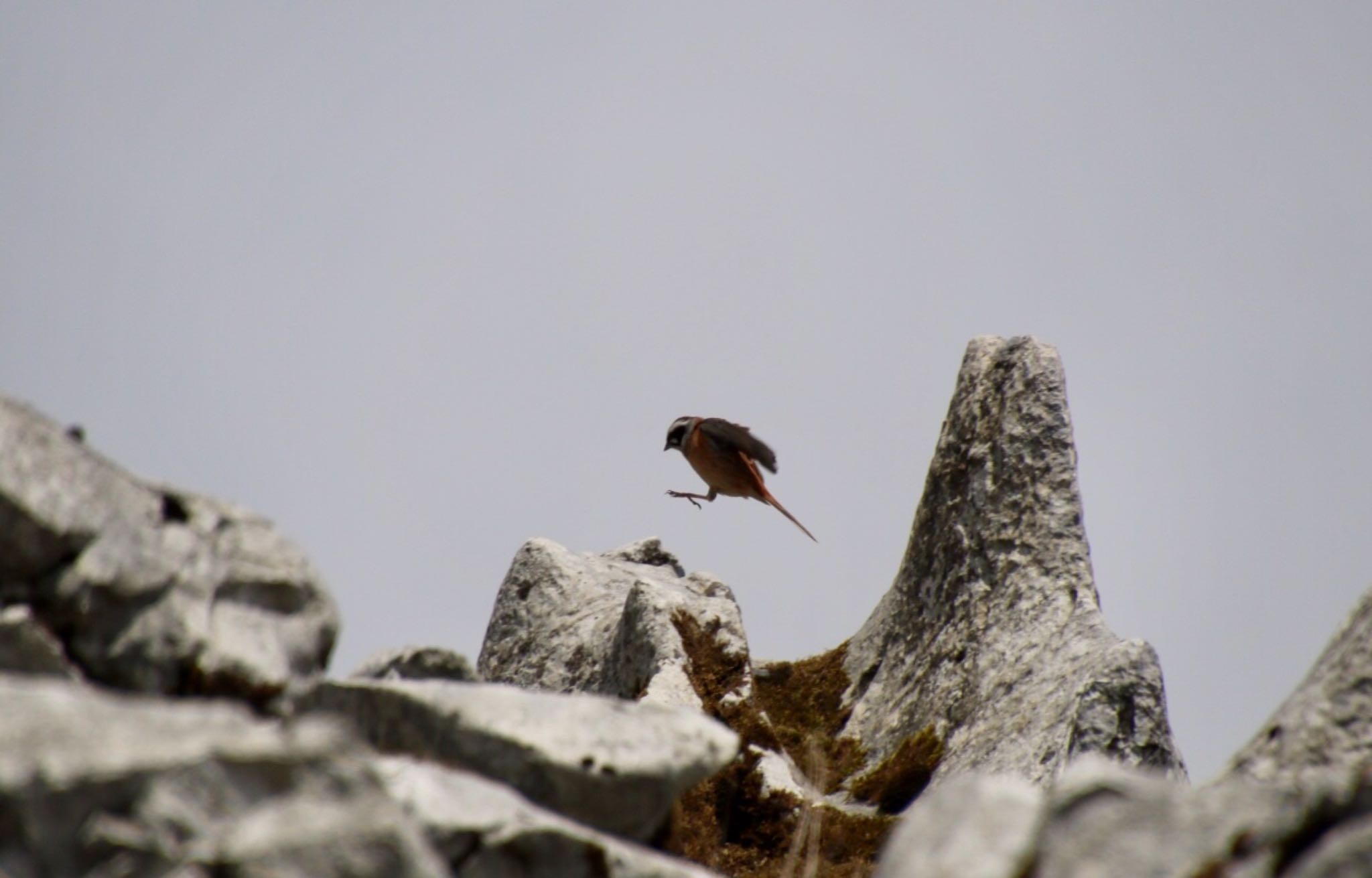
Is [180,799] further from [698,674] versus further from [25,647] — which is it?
[698,674]

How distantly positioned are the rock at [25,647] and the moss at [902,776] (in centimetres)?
1108

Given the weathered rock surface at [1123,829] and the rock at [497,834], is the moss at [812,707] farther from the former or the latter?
the weathered rock surface at [1123,829]

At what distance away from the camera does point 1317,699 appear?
707 centimetres

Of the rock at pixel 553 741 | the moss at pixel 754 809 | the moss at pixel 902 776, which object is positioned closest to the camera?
the rock at pixel 553 741

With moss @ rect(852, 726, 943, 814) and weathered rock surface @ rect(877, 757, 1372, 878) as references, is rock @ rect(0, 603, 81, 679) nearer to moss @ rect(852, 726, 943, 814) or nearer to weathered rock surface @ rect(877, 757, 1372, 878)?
weathered rock surface @ rect(877, 757, 1372, 878)

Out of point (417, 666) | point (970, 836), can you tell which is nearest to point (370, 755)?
point (970, 836)

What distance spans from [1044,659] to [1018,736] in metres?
1.17

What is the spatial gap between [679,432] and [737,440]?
297 centimetres

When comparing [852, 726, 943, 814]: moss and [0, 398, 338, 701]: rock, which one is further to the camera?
[852, 726, 943, 814]: moss

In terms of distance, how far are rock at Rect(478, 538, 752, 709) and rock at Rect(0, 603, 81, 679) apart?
8.64 m

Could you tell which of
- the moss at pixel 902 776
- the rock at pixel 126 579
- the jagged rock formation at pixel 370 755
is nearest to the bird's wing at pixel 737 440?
the moss at pixel 902 776

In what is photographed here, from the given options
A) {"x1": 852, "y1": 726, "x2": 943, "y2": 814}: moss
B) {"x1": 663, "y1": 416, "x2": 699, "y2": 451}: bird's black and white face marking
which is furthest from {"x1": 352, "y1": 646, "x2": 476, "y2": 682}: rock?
{"x1": 663, "y1": 416, "x2": 699, "y2": 451}: bird's black and white face marking

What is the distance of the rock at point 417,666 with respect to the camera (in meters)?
8.09

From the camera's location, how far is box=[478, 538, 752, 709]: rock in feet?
50.0
